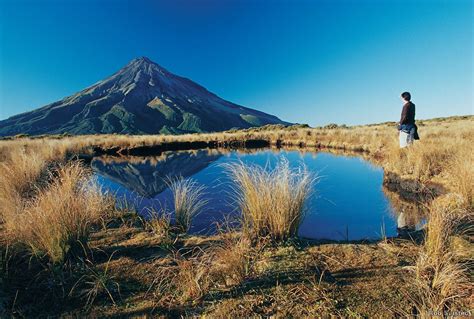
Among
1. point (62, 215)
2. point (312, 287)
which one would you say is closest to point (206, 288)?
point (312, 287)

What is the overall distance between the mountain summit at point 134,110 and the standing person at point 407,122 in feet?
387

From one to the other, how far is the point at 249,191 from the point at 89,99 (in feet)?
540

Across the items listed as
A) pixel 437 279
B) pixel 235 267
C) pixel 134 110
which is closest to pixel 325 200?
pixel 437 279

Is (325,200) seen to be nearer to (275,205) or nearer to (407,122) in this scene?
(275,205)

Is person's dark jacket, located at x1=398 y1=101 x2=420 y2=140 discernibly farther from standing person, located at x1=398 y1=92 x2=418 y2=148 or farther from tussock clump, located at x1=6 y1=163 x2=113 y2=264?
tussock clump, located at x1=6 y1=163 x2=113 y2=264

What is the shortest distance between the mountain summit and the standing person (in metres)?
118

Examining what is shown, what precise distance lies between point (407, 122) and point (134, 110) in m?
149

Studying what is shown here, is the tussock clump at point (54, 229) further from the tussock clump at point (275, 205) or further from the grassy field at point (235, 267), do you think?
the tussock clump at point (275, 205)

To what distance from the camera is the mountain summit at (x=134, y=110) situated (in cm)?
11838

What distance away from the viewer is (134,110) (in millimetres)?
144000

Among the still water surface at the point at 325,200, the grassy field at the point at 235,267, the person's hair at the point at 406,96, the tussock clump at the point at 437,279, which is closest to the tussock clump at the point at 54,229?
the grassy field at the point at 235,267

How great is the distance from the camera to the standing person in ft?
27.1

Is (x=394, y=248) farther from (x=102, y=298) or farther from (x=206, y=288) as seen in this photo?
(x=102, y=298)

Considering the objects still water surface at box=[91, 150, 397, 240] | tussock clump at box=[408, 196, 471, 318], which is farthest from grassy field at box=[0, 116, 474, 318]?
still water surface at box=[91, 150, 397, 240]
